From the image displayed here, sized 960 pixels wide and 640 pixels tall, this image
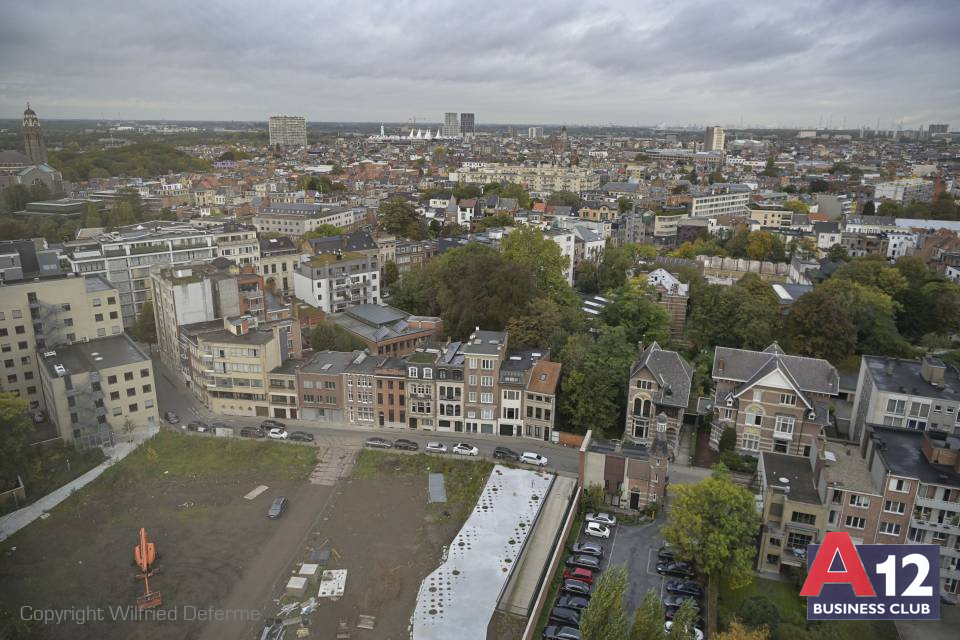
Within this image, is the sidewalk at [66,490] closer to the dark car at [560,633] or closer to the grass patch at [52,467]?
the grass patch at [52,467]

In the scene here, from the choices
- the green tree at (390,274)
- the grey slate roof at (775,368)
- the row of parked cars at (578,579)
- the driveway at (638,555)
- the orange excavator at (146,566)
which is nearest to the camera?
the row of parked cars at (578,579)

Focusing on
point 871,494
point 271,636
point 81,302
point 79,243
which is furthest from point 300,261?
point 871,494

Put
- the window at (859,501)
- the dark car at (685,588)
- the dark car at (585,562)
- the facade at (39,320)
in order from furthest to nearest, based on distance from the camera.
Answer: the facade at (39,320)
the dark car at (585,562)
the window at (859,501)
the dark car at (685,588)

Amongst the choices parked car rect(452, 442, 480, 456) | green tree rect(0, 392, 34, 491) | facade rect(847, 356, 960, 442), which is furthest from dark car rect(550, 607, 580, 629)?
green tree rect(0, 392, 34, 491)

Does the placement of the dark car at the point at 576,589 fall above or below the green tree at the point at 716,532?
below

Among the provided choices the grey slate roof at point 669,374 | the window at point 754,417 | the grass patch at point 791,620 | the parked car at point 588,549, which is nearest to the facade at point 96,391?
the parked car at point 588,549

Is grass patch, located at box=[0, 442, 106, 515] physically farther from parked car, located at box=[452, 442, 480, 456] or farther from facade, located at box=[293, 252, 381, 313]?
facade, located at box=[293, 252, 381, 313]

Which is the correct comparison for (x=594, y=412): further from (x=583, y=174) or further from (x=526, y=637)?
(x=583, y=174)
